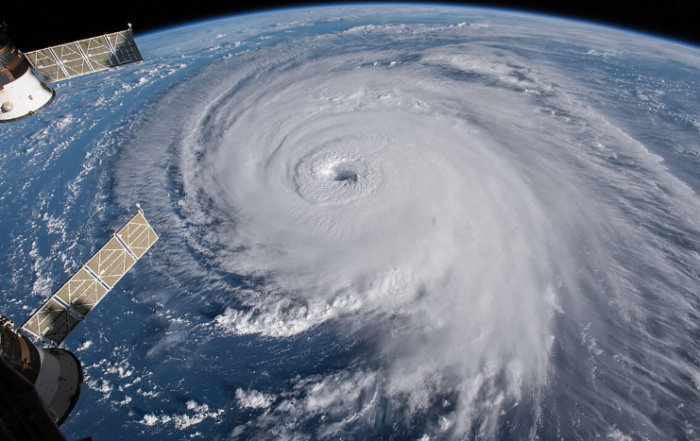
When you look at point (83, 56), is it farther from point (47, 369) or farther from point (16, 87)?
point (47, 369)

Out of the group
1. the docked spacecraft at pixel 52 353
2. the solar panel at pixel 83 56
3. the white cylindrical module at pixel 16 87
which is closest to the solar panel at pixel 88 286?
the docked spacecraft at pixel 52 353

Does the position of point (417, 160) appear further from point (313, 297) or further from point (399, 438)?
point (399, 438)

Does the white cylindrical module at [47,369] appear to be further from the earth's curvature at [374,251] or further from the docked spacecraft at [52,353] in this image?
the earth's curvature at [374,251]

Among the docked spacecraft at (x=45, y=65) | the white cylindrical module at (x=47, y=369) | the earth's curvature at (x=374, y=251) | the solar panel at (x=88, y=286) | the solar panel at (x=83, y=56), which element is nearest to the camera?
the white cylindrical module at (x=47, y=369)

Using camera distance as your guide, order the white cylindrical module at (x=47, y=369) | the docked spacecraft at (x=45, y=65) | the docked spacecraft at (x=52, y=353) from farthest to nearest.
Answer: the docked spacecraft at (x=45, y=65), the white cylindrical module at (x=47, y=369), the docked spacecraft at (x=52, y=353)

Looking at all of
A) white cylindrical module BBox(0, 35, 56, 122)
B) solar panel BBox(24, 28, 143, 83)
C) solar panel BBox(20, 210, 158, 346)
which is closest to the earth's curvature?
solar panel BBox(20, 210, 158, 346)

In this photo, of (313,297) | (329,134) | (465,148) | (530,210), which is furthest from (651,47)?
(313,297)
